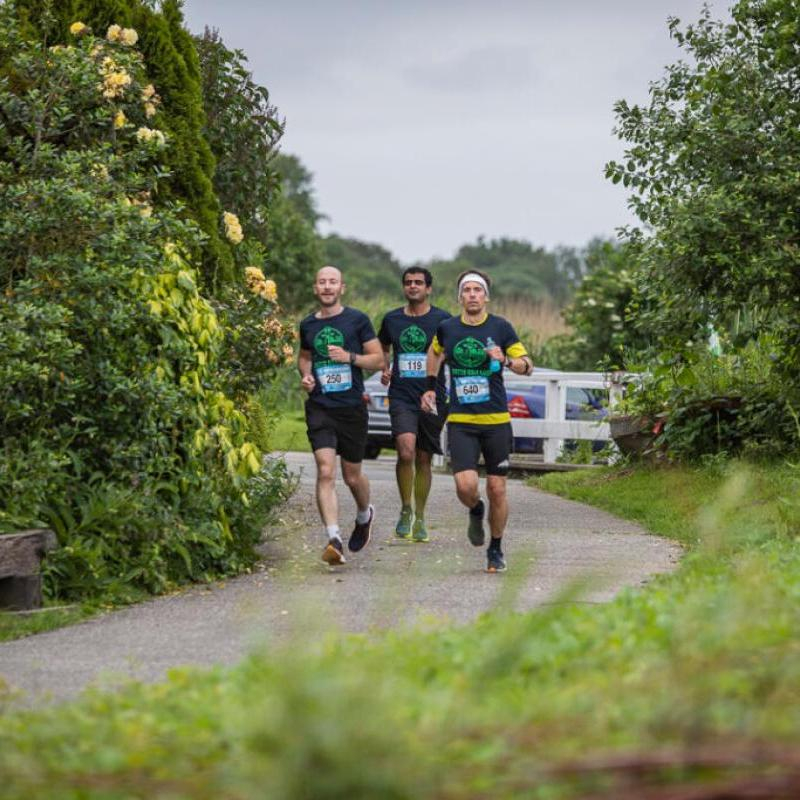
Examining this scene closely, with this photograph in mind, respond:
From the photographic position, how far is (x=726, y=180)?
1681 cm

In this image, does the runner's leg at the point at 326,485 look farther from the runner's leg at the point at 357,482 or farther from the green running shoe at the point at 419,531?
the green running shoe at the point at 419,531

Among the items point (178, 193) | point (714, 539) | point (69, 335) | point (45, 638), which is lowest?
point (45, 638)

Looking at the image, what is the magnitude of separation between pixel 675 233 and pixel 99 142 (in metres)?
6.66

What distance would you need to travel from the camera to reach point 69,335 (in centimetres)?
1074

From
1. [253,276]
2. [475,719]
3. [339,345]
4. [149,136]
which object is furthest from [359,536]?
[475,719]

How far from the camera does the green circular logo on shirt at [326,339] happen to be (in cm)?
1207

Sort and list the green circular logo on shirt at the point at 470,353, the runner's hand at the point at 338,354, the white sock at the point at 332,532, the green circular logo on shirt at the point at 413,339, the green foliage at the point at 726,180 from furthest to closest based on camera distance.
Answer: the green foliage at the point at 726,180 → the green circular logo on shirt at the point at 413,339 → the runner's hand at the point at 338,354 → the green circular logo on shirt at the point at 470,353 → the white sock at the point at 332,532

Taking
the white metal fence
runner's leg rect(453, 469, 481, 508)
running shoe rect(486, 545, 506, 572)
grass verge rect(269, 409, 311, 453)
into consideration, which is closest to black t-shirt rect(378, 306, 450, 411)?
runner's leg rect(453, 469, 481, 508)

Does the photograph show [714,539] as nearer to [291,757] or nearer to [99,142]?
[291,757]

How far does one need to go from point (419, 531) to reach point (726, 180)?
18.8 ft

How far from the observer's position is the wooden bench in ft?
30.6

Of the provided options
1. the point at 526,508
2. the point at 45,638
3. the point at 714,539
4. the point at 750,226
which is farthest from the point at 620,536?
the point at 714,539

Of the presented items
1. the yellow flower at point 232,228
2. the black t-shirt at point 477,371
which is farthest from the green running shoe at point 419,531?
the yellow flower at point 232,228

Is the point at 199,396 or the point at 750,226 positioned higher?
the point at 750,226
